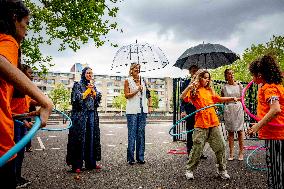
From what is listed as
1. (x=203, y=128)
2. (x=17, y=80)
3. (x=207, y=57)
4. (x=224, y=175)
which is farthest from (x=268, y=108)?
(x=207, y=57)

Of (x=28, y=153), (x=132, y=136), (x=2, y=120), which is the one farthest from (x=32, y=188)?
(x=28, y=153)

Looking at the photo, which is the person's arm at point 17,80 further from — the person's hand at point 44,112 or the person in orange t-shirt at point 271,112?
the person in orange t-shirt at point 271,112

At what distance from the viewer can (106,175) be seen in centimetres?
572

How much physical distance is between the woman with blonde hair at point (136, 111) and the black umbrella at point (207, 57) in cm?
149

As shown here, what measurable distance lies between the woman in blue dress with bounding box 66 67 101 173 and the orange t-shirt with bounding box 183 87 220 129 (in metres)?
2.18

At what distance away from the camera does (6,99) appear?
166 cm

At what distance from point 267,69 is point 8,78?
297cm

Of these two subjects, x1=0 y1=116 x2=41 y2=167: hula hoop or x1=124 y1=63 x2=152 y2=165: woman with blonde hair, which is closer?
x1=0 y1=116 x2=41 y2=167: hula hoop

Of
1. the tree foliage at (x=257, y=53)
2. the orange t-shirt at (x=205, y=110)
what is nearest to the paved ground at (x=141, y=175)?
the orange t-shirt at (x=205, y=110)

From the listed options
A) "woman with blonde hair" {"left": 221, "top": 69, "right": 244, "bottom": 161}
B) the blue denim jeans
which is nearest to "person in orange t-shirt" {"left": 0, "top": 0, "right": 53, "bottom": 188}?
the blue denim jeans

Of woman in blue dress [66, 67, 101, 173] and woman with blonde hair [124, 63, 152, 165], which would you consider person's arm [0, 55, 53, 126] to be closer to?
woman in blue dress [66, 67, 101, 173]

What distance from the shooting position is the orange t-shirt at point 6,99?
156 cm

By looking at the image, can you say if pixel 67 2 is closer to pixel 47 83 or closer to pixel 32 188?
pixel 32 188

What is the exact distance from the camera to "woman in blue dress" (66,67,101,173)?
606cm
